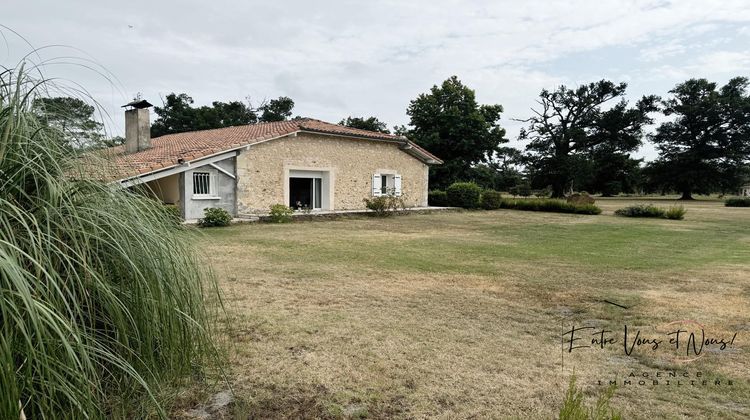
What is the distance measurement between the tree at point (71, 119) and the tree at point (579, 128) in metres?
42.7

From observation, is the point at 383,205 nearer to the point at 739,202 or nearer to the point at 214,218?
the point at 214,218

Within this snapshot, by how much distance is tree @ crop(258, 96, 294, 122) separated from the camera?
42.0 metres

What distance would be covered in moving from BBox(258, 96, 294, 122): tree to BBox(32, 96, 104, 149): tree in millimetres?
41095

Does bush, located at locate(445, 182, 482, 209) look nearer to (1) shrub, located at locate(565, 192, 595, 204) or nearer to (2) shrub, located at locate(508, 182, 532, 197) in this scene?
(1) shrub, located at locate(565, 192, 595, 204)

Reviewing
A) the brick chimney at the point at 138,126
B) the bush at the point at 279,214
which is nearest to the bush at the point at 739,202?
the bush at the point at 279,214

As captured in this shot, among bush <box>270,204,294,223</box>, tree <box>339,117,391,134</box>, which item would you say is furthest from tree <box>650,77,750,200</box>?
bush <box>270,204,294,223</box>

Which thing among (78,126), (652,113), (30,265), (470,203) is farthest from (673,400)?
(652,113)

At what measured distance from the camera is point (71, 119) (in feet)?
7.38

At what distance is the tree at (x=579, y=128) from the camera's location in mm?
40750

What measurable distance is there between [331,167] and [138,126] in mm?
7992

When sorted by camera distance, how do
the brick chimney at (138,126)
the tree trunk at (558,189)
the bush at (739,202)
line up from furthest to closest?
the tree trunk at (558,189), the bush at (739,202), the brick chimney at (138,126)

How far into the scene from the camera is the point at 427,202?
943 inches

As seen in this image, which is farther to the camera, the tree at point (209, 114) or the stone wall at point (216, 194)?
the tree at point (209, 114)

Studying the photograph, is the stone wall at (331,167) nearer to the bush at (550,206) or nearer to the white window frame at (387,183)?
the white window frame at (387,183)
